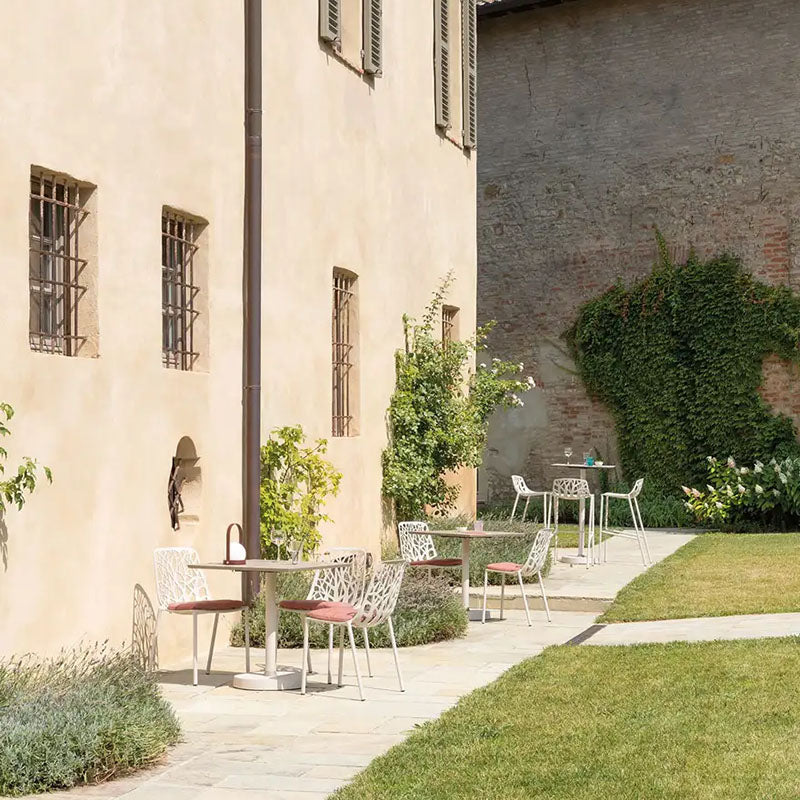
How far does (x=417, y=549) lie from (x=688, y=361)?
910cm

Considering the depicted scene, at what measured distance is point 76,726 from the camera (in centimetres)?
536

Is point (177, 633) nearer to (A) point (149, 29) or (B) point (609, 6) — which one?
(A) point (149, 29)

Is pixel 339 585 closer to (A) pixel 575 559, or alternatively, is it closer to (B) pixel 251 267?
(B) pixel 251 267

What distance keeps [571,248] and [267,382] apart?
1086 centimetres

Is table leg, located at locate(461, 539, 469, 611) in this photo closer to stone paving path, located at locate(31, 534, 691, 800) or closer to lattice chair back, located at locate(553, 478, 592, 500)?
stone paving path, located at locate(31, 534, 691, 800)

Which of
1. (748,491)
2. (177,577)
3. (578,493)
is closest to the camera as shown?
(177,577)

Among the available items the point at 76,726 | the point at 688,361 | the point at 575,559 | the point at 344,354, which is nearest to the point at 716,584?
the point at 575,559

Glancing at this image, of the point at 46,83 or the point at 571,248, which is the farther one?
the point at 571,248

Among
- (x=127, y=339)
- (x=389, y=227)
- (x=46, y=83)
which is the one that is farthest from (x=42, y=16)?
(x=389, y=227)

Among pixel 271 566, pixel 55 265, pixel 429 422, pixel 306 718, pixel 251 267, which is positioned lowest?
pixel 306 718

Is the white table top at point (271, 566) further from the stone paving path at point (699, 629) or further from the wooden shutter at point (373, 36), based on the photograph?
the wooden shutter at point (373, 36)

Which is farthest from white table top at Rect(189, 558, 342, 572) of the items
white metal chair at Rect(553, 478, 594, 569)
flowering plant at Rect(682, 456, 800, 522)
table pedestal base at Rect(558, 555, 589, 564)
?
flowering plant at Rect(682, 456, 800, 522)

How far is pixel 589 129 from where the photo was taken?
1966 centimetres

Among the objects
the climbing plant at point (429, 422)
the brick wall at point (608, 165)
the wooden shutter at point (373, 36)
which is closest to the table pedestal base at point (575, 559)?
the climbing plant at point (429, 422)
